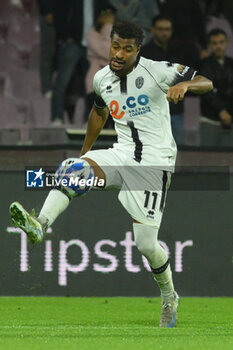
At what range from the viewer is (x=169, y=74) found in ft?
24.1

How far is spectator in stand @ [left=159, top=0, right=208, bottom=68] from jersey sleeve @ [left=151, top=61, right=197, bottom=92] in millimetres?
5253

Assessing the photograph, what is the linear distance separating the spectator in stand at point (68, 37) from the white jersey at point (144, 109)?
18.4 feet

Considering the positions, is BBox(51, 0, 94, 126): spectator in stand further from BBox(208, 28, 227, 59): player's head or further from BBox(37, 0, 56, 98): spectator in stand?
BBox(208, 28, 227, 59): player's head

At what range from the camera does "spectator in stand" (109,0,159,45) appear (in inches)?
512

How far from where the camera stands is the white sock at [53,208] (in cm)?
671

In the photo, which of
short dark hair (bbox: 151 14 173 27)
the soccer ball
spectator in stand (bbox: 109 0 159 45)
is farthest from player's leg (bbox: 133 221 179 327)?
spectator in stand (bbox: 109 0 159 45)

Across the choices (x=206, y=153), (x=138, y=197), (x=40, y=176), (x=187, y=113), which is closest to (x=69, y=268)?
(x=40, y=176)

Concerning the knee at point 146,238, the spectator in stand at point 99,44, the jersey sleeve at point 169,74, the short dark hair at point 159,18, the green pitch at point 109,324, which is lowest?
the green pitch at point 109,324

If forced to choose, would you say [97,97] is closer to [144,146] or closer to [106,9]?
[144,146]

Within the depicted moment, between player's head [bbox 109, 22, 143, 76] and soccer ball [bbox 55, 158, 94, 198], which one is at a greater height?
player's head [bbox 109, 22, 143, 76]

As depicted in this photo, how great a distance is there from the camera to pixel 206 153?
1109cm

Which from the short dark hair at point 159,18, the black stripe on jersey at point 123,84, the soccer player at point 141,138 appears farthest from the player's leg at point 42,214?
the short dark hair at point 159,18

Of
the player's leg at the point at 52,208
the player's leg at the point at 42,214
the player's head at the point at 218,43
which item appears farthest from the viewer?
the player's head at the point at 218,43

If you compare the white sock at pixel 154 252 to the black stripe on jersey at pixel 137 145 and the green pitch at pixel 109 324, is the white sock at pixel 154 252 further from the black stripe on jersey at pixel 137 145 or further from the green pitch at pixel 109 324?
the black stripe on jersey at pixel 137 145
